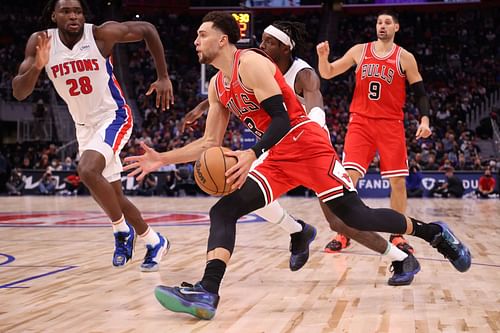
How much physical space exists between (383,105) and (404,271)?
1.90m

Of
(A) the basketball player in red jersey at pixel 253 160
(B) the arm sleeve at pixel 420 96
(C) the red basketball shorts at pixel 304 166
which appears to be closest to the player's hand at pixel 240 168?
(A) the basketball player in red jersey at pixel 253 160

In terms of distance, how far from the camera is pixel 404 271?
465cm

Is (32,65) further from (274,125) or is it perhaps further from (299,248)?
(299,248)

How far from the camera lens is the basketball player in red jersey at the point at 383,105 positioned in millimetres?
6023

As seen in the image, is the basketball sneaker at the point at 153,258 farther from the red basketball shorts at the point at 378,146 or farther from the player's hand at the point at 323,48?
the player's hand at the point at 323,48

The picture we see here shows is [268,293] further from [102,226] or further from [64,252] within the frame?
[102,226]

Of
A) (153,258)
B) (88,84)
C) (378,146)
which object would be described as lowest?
(153,258)

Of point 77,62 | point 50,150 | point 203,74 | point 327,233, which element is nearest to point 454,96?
point 203,74

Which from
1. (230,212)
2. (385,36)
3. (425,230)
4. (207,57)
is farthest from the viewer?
(385,36)

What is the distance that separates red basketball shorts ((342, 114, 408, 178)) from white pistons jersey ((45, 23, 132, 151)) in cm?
192

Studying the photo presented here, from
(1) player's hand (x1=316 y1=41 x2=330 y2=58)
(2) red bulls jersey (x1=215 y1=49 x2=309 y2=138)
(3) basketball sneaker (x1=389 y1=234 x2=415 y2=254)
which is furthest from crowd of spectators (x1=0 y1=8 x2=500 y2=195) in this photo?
(2) red bulls jersey (x1=215 y1=49 x2=309 y2=138)

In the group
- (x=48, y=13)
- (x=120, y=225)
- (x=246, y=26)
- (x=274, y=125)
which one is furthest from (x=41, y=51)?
(x=246, y=26)

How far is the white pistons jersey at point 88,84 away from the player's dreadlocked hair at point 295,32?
4.48 ft

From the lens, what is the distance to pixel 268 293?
4.34 metres
